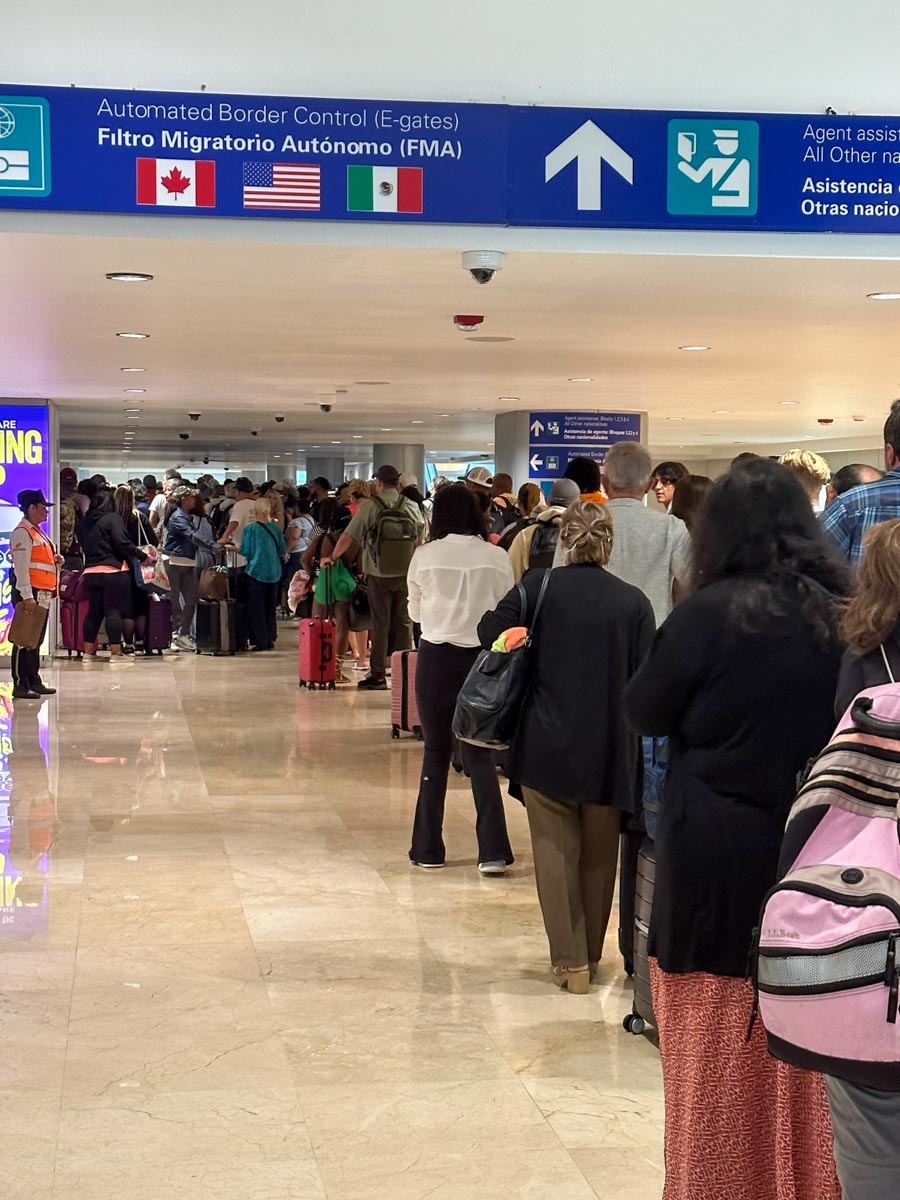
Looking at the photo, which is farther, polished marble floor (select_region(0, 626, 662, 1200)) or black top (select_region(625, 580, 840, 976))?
polished marble floor (select_region(0, 626, 662, 1200))

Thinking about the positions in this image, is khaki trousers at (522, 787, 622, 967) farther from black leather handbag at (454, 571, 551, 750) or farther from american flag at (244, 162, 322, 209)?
american flag at (244, 162, 322, 209)

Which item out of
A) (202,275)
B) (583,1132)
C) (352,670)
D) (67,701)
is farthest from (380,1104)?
(352,670)

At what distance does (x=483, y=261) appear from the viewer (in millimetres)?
A: 6328

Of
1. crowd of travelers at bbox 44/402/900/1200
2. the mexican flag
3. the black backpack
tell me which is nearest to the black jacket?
crowd of travelers at bbox 44/402/900/1200

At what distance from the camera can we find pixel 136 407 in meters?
18.1

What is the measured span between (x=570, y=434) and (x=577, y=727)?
1304cm

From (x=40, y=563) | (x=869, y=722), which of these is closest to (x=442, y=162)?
(x=869, y=722)

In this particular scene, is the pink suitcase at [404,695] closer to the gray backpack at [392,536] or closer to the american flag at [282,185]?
the gray backpack at [392,536]

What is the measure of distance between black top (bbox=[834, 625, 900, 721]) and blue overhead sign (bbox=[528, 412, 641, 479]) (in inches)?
592

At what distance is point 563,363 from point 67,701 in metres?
5.01

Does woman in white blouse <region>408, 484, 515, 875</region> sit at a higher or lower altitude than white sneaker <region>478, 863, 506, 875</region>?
higher

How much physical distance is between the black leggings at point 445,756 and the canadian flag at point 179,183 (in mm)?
2133

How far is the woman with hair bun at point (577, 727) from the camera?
4688 mm

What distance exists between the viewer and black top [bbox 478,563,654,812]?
4.68m
